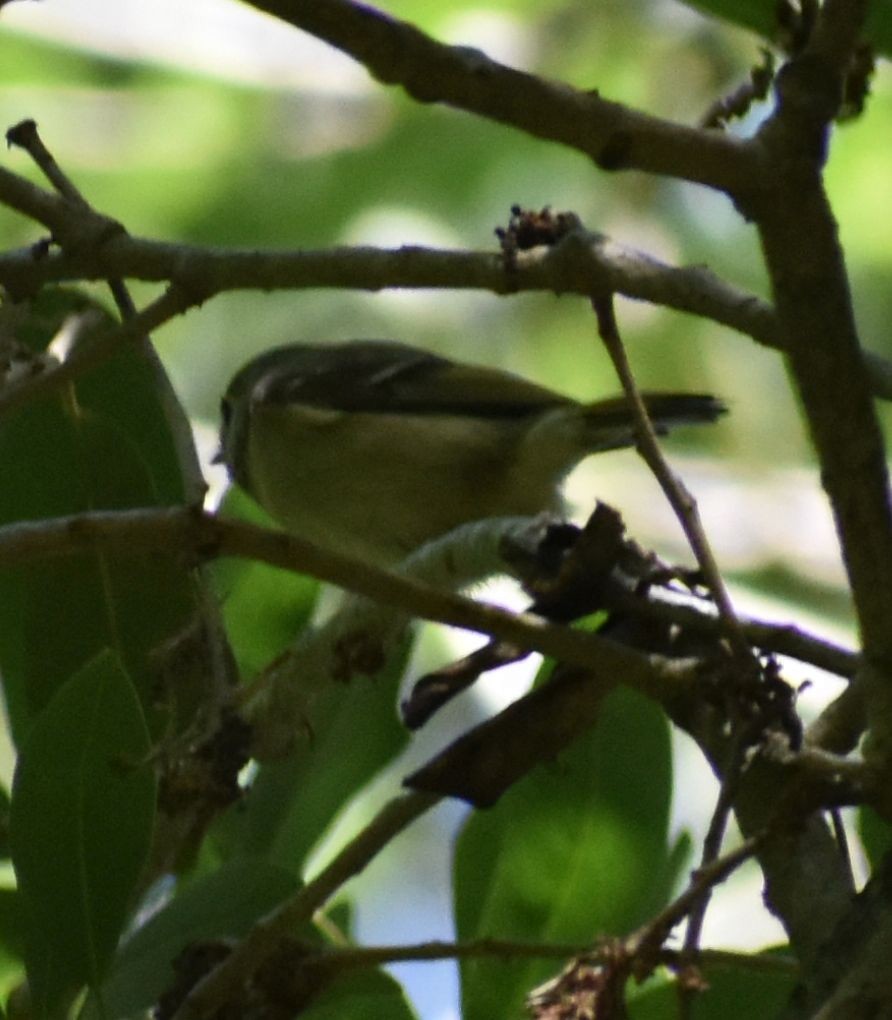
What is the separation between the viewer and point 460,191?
16.3ft

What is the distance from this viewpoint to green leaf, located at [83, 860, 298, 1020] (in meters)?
1.52

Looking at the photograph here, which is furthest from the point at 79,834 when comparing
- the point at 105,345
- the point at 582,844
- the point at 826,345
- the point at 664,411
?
the point at 664,411

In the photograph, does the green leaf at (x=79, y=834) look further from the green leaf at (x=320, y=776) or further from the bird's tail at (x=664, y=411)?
the bird's tail at (x=664, y=411)

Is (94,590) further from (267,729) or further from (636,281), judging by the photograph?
(636,281)

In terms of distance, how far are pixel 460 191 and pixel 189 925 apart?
12.0 ft

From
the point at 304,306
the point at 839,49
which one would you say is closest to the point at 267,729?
the point at 839,49

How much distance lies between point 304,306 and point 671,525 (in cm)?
174

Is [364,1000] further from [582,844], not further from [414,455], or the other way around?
[414,455]

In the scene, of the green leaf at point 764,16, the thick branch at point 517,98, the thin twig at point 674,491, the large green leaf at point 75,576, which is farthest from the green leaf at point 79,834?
the green leaf at point 764,16

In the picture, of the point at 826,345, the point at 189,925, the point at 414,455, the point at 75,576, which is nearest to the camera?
the point at 826,345

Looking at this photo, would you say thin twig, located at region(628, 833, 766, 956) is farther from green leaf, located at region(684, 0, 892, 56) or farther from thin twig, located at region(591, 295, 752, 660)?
green leaf, located at region(684, 0, 892, 56)

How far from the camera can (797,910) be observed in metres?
1.17

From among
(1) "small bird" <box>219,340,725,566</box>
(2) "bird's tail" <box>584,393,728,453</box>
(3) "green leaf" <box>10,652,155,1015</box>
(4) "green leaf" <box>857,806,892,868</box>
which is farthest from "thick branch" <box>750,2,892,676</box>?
(1) "small bird" <box>219,340,725,566</box>

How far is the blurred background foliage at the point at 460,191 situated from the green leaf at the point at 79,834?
8.98 ft
